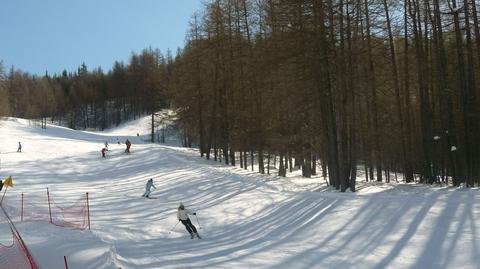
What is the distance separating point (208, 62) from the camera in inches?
1414

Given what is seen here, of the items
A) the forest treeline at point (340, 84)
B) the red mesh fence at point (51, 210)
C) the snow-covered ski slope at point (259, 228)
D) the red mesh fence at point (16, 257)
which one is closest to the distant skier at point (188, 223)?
the snow-covered ski slope at point (259, 228)

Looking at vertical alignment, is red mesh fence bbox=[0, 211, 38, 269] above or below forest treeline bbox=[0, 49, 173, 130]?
below

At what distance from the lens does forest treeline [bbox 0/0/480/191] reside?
21.3 metres

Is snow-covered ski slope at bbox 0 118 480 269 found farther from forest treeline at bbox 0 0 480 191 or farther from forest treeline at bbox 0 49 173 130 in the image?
forest treeline at bbox 0 49 173 130

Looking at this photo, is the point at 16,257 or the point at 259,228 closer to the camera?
the point at 16,257

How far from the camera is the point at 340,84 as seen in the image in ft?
70.1

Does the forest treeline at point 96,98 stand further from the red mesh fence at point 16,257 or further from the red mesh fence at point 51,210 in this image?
the red mesh fence at point 16,257

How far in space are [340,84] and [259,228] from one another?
28.4 feet

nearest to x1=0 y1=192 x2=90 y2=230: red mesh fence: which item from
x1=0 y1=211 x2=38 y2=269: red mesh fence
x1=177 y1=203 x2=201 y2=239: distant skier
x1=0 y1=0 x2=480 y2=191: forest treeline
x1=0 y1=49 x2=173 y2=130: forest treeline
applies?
x1=177 y1=203 x2=201 y2=239: distant skier

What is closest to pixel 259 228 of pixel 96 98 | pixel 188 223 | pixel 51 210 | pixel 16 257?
pixel 188 223

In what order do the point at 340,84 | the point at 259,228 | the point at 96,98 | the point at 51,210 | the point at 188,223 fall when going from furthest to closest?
1. the point at 96,98
2. the point at 340,84
3. the point at 51,210
4. the point at 259,228
5. the point at 188,223

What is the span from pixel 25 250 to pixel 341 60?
49.1 ft

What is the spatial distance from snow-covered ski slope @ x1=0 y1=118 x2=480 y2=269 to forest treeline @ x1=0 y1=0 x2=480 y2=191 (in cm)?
391

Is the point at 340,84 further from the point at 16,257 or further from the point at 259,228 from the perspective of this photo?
the point at 16,257
